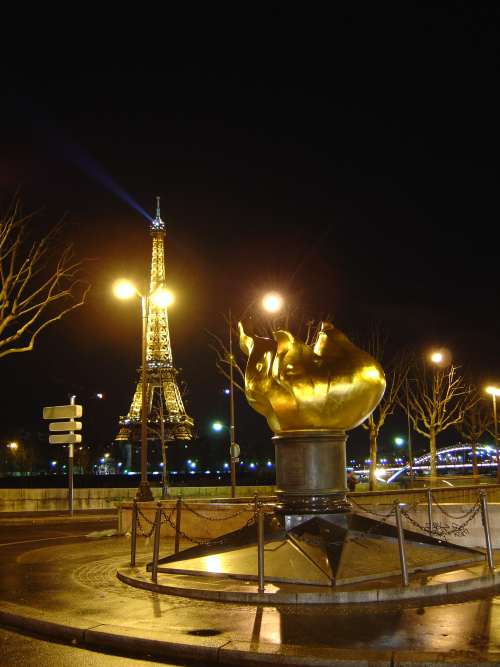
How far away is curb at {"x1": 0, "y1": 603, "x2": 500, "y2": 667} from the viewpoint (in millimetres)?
7250

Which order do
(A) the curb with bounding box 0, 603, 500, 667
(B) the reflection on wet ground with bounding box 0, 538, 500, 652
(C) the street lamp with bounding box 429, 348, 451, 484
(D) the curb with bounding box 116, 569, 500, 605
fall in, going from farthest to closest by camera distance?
(C) the street lamp with bounding box 429, 348, 451, 484, (D) the curb with bounding box 116, 569, 500, 605, (B) the reflection on wet ground with bounding box 0, 538, 500, 652, (A) the curb with bounding box 0, 603, 500, 667

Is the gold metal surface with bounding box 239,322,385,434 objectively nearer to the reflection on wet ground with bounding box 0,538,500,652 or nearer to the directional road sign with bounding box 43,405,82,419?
the reflection on wet ground with bounding box 0,538,500,652

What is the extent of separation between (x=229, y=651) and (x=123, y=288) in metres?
16.3

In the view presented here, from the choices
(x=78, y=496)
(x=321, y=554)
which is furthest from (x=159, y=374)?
(x=321, y=554)

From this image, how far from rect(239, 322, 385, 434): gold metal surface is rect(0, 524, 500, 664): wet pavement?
3.77m

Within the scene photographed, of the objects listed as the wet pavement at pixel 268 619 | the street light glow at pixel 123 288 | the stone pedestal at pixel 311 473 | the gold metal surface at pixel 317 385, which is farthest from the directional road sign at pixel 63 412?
the stone pedestal at pixel 311 473

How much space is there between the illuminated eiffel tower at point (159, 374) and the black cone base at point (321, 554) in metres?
77.5

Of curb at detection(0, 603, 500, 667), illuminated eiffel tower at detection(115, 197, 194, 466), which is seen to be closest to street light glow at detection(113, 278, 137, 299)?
curb at detection(0, 603, 500, 667)

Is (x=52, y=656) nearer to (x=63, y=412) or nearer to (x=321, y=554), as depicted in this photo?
(x=321, y=554)

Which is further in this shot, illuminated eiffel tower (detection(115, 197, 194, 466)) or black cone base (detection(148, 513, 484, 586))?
illuminated eiffel tower (detection(115, 197, 194, 466))

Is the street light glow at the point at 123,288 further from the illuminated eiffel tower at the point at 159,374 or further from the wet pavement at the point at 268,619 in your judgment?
the illuminated eiffel tower at the point at 159,374

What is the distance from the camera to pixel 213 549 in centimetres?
1288

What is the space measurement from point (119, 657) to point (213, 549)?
492 cm

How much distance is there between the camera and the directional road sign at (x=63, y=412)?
28703mm
